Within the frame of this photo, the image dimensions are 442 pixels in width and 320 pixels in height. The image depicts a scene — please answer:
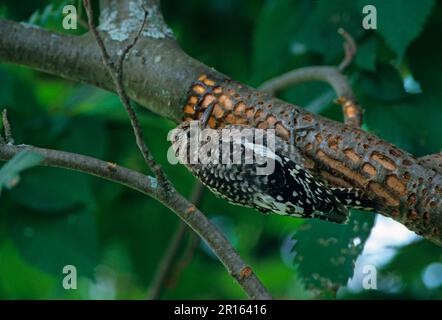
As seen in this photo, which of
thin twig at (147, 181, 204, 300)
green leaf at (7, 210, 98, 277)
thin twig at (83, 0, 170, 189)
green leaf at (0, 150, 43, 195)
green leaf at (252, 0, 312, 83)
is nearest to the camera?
green leaf at (0, 150, 43, 195)

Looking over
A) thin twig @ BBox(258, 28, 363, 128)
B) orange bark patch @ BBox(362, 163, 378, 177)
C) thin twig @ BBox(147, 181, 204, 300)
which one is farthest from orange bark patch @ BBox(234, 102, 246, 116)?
thin twig @ BBox(147, 181, 204, 300)

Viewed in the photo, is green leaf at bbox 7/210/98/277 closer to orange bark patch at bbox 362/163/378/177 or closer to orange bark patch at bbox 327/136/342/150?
orange bark patch at bbox 327/136/342/150

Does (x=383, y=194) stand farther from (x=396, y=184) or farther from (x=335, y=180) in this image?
(x=335, y=180)

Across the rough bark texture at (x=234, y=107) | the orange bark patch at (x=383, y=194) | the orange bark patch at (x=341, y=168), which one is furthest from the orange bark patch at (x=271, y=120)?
the orange bark patch at (x=383, y=194)

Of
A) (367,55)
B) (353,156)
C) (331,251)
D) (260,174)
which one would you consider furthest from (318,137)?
(367,55)

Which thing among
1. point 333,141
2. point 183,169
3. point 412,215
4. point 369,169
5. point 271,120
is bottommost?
point 412,215

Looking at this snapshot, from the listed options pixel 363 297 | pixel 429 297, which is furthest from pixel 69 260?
pixel 429 297

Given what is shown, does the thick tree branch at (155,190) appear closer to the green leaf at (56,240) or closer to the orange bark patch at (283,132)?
the orange bark patch at (283,132)
